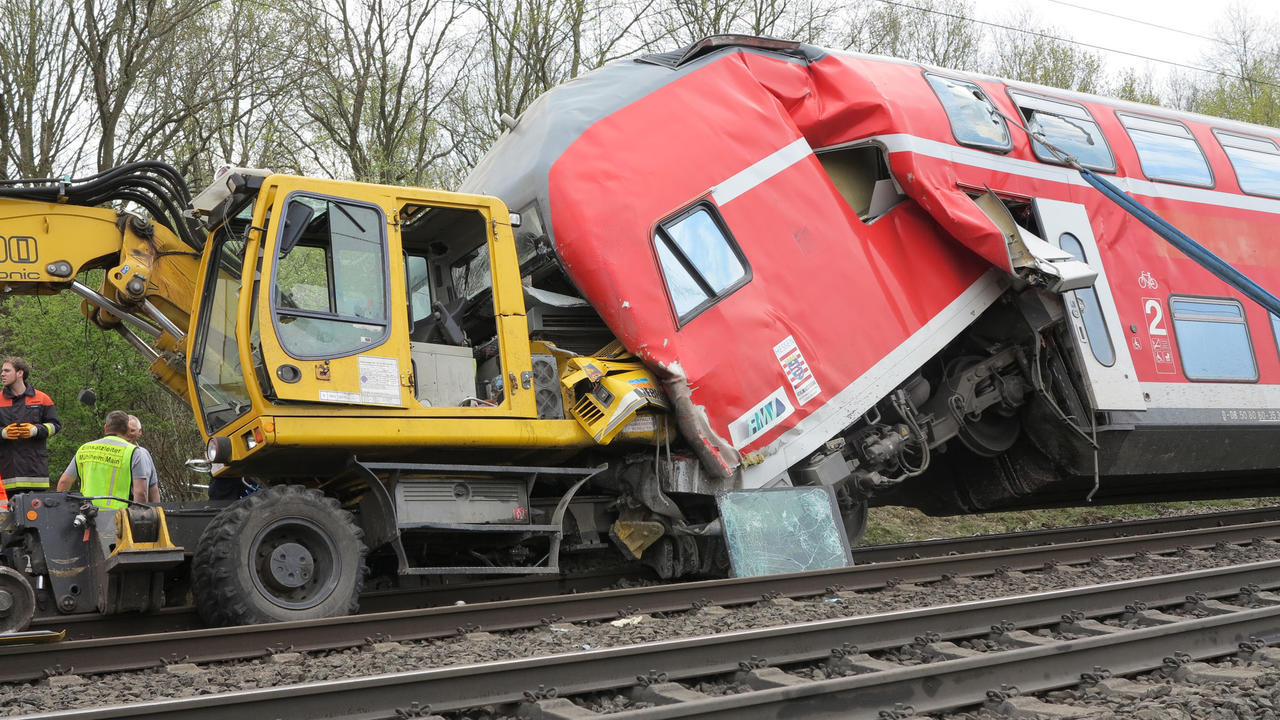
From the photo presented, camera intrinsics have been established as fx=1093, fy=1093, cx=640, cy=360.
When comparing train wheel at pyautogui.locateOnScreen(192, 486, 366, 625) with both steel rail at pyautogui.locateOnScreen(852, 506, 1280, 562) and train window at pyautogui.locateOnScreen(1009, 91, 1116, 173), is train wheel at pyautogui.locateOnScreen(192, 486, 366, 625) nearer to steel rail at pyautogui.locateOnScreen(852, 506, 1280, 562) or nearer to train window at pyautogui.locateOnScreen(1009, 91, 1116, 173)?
steel rail at pyautogui.locateOnScreen(852, 506, 1280, 562)

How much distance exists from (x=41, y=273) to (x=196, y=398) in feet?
3.88

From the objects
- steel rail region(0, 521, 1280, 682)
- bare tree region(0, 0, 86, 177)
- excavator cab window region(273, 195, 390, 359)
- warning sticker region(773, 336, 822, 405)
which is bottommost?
steel rail region(0, 521, 1280, 682)

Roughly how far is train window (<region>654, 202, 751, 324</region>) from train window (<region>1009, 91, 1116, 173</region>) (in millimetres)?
3073

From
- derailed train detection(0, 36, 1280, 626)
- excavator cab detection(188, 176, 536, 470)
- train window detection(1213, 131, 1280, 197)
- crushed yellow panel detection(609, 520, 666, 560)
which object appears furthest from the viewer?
train window detection(1213, 131, 1280, 197)

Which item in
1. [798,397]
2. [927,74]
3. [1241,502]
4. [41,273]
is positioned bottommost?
[1241,502]

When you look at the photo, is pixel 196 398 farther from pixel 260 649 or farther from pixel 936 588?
pixel 936 588

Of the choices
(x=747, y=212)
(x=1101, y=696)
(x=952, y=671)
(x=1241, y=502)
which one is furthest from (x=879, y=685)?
(x=1241, y=502)

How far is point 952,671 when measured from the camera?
435 cm

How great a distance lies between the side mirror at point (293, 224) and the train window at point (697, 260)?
7.62 feet

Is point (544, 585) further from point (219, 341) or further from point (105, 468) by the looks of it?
point (105, 468)

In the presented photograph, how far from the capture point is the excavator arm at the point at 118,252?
6727 millimetres

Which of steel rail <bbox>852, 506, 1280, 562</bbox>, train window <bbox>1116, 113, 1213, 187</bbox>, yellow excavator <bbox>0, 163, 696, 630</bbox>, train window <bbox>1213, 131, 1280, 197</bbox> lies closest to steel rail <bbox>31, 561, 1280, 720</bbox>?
yellow excavator <bbox>0, 163, 696, 630</bbox>

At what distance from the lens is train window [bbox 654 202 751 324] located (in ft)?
24.8

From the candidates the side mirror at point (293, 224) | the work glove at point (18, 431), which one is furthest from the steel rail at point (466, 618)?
the work glove at point (18, 431)
